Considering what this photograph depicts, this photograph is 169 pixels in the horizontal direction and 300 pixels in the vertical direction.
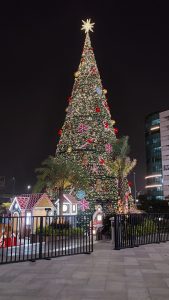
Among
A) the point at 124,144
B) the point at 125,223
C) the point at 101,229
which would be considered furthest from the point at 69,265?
the point at 124,144

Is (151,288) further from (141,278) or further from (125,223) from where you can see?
(125,223)

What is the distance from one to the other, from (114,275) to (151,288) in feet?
4.30

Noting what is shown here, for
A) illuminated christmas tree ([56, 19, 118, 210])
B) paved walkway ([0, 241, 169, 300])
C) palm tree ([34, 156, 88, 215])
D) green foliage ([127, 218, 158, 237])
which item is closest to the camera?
paved walkway ([0, 241, 169, 300])

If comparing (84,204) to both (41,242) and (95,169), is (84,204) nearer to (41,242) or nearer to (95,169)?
(95,169)

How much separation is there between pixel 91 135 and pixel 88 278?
23807mm

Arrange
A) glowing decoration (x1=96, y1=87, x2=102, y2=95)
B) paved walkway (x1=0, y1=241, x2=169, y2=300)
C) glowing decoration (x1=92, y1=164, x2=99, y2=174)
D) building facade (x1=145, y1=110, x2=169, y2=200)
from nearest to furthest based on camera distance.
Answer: paved walkway (x1=0, y1=241, x2=169, y2=300)
glowing decoration (x1=92, y1=164, x2=99, y2=174)
glowing decoration (x1=96, y1=87, x2=102, y2=95)
building facade (x1=145, y1=110, x2=169, y2=200)

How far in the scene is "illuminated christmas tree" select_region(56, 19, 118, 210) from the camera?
1145 inches

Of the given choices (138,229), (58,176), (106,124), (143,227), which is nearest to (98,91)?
(106,124)

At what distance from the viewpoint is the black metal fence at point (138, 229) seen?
1168cm

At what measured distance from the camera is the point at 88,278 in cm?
666

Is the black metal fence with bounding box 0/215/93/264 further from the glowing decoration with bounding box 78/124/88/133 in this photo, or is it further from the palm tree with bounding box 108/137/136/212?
the glowing decoration with bounding box 78/124/88/133

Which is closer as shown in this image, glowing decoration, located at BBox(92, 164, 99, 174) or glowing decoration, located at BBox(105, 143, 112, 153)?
glowing decoration, located at BBox(92, 164, 99, 174)

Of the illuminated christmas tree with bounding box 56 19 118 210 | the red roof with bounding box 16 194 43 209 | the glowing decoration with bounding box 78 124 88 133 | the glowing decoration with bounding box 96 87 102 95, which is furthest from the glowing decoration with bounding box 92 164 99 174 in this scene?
the glowing decoration with bounding box 96 87 102 95

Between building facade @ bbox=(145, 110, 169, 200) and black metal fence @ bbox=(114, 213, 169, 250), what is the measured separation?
84731 millimetres
